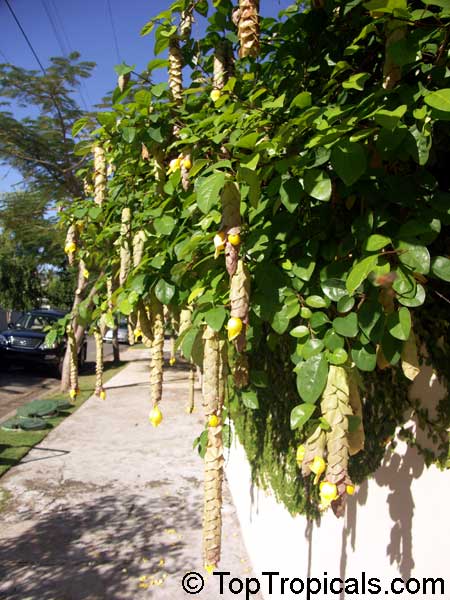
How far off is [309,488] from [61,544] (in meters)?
2.62

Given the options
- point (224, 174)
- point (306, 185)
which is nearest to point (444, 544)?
point (306, 185)

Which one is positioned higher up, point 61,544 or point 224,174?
point 224,174

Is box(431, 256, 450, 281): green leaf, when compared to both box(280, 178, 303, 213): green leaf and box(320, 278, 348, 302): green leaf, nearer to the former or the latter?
box(320, 278, 348, 302): green leaf

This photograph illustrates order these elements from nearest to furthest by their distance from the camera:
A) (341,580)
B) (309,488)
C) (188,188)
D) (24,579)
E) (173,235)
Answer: (188,188) < (173,235) < (341,580) < (309,488) < (24,579)

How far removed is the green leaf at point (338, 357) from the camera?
1222 millimetres

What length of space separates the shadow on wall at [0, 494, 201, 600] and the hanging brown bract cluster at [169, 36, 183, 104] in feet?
11.0

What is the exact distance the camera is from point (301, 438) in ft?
8.37

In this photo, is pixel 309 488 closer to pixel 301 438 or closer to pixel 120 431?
pixel 301 438

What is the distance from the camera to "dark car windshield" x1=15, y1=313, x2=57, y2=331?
46.5 ft

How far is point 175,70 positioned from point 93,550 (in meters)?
3.84

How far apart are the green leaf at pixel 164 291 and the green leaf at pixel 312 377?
2.16 ft

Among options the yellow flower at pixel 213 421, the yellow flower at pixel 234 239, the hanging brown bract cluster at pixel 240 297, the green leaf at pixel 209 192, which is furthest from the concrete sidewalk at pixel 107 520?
the green leaf at pixel 209 192

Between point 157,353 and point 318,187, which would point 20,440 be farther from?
point 318,187

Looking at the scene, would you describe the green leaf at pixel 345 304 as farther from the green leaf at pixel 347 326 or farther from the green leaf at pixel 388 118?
the green leaf at pixel 388 118
